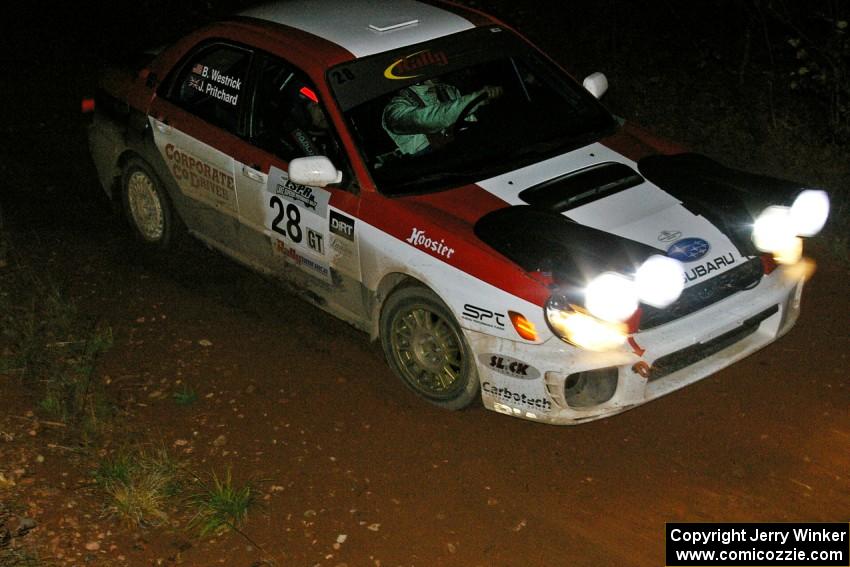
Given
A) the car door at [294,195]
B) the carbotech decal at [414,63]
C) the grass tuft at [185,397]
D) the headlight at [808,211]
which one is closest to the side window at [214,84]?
the car door at [294,195]

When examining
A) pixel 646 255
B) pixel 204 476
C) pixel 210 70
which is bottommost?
pixel 204 476

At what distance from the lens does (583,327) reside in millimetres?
4863

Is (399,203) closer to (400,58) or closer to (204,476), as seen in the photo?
(400,58)

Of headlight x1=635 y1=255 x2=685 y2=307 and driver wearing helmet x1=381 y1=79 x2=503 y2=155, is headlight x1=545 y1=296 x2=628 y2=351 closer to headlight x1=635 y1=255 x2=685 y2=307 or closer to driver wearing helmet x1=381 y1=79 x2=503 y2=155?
headlight x1=635 y1=255 x2=685 y2=307

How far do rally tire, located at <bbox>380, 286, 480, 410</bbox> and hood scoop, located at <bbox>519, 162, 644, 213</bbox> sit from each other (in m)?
0.69

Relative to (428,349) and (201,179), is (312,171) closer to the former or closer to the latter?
(428,349)

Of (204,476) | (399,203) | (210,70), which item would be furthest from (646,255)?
(210,70)

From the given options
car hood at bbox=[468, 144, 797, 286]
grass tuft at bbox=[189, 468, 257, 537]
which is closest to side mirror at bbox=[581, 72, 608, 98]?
car hood at bbox=[468, 144, 797, 286]

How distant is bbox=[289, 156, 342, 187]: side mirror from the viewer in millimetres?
5340

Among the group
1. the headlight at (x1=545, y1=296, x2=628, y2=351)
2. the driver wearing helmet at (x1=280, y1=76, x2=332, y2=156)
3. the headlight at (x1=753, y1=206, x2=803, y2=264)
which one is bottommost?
the headlight at (x1=545, y1=296, x2=628, y2=351)

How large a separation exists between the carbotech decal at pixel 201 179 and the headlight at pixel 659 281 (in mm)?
2486

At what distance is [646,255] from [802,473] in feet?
4.00

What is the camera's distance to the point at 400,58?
19.2 feet

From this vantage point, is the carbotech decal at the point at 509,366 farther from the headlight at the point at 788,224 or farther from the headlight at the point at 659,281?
the headlight at the point at 788,224
